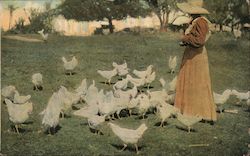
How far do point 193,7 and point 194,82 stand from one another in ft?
2.59

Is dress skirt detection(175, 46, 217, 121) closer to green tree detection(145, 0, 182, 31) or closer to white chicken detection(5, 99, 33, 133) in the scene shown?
green tree detection(145, 0, 182, 31)

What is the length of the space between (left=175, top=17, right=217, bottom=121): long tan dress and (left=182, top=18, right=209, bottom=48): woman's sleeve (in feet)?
0.21

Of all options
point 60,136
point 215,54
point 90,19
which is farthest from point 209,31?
point 60,136

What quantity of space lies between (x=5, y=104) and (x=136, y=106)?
1359mm

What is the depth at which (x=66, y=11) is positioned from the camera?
20.5ft

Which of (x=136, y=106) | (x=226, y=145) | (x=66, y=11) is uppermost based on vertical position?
(x=66, y=11)

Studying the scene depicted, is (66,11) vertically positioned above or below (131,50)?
above

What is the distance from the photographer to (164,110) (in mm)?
6035

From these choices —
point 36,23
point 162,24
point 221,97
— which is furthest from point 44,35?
point 221,97

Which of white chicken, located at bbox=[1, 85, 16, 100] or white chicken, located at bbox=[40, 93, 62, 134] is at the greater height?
white chicken, located at bbox=[1, 85, 16, 100]

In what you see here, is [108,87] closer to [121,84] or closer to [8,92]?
[121,84]

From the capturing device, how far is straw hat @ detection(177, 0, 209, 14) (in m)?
6.04

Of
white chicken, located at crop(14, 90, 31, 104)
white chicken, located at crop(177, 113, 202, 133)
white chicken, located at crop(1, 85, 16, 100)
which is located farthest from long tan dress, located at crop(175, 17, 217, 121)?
white chicken, located at crop(1, 85, 16, 100)

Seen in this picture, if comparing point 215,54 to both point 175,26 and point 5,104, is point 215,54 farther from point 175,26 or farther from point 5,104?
point 5,104
